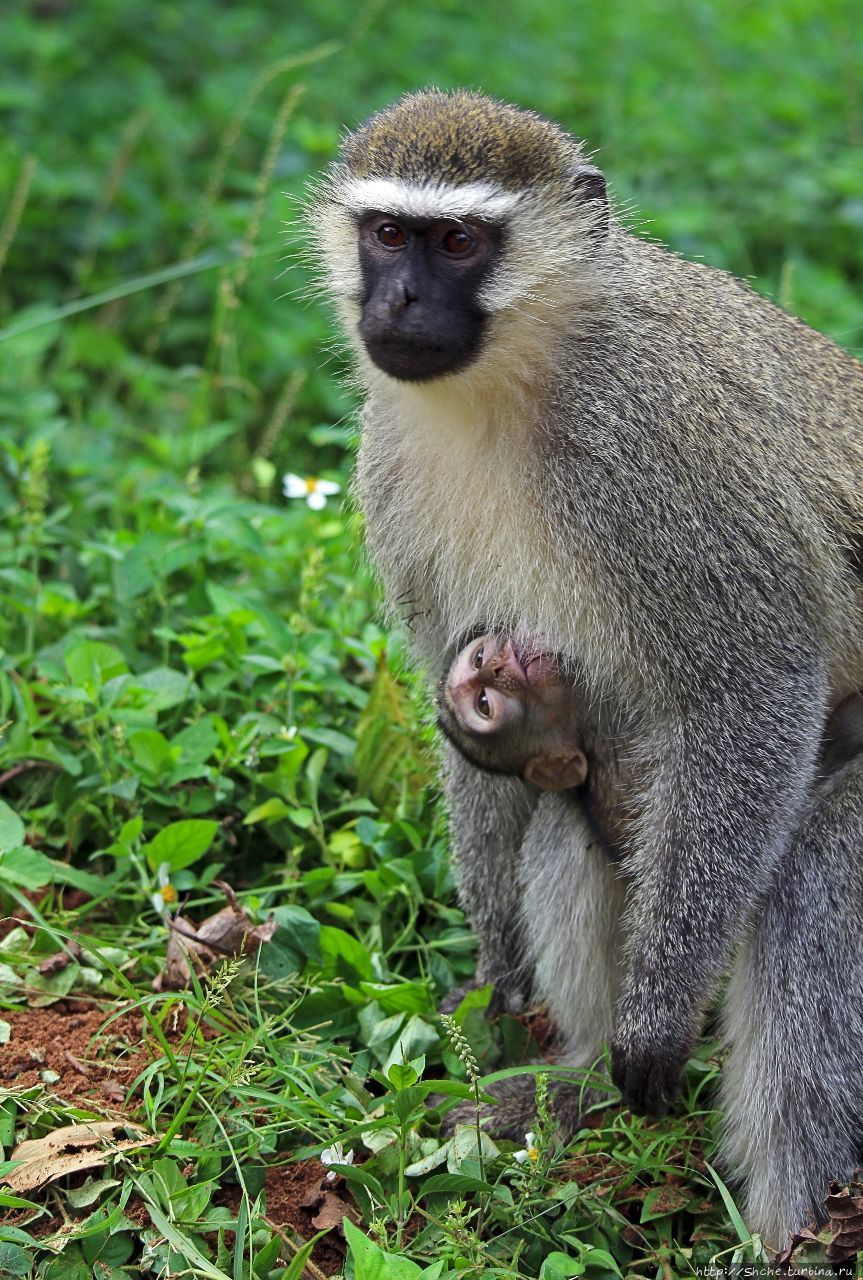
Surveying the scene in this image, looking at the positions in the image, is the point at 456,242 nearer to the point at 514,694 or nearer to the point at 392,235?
the point at 392,235

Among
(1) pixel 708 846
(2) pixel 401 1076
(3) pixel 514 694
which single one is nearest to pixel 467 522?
(3) pixel 514 694

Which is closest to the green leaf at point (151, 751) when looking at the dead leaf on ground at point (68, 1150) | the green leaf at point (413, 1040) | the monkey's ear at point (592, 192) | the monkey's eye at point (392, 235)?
the green leaf at point (413, 1040)

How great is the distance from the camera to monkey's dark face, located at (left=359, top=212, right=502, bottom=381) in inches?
155

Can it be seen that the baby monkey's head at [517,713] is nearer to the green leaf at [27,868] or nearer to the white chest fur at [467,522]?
the white chest fur at [467,522]

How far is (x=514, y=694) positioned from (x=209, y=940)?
1.09 meters

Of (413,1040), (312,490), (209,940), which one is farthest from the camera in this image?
(312,490)

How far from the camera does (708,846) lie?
3930mm

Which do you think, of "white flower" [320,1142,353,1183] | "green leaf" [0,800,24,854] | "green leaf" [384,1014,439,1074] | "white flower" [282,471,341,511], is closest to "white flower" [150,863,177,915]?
"green leaf" [0,800,24,854]

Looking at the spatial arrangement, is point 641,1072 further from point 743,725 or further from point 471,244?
point 471,244

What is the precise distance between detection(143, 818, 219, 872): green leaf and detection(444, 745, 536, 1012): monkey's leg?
0.75m

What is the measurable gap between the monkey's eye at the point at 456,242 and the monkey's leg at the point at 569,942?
155 centimetres

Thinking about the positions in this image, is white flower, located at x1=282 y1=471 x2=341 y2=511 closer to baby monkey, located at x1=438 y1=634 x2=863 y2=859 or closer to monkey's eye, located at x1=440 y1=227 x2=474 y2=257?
baby monkey, located at x1=438 y1=634 x2=863 y2=859

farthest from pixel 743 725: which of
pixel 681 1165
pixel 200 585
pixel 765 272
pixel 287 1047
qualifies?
pixel 765 272

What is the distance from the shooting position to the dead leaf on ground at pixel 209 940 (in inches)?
169
